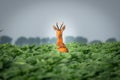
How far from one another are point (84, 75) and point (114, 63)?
4.49 feet

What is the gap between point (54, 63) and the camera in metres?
6.61

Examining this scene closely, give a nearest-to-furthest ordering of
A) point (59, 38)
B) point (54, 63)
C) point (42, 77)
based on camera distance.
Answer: point (42, 77), point (54, 63), point (59, 38)

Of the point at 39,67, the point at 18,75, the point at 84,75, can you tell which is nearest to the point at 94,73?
the point at 84,75

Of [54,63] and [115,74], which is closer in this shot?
[115,74]

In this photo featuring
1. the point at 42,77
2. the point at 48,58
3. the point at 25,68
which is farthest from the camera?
the point at 48,58

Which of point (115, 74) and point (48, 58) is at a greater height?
point (48, 58)

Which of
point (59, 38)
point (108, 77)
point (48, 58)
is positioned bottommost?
point (108, 77)

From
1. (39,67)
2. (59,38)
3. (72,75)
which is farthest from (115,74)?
(59,38)

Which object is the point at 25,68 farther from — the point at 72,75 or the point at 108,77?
the point at 108,77

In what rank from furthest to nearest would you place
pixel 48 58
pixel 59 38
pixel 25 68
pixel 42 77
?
pixel 59 38 → pixel 48 58 → pixel 25 68 → pixel 42 77

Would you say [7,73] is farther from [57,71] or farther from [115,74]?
[115,74]

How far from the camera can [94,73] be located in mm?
5570

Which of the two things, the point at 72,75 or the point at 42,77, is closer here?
the point at 42,77

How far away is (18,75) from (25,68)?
0.31 meters
